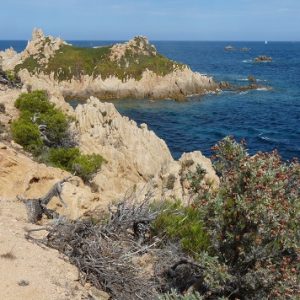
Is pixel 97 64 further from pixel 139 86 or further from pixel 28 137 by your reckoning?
pixel 28 137

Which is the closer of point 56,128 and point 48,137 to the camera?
point 48,137

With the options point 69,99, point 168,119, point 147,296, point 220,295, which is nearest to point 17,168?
point 147,296

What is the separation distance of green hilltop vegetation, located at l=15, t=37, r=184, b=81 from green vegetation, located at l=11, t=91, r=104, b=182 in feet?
195

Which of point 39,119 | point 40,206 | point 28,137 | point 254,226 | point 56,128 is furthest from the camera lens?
point 39,119

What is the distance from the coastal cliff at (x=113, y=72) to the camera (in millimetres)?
86438

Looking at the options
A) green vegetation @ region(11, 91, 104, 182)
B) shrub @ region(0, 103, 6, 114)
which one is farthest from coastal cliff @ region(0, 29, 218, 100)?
green vegetation @ region(11, 91, 104, 182)

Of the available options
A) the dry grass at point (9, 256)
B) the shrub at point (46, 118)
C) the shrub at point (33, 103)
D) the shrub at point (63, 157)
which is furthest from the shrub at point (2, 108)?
the dry grass at point (9, 256)

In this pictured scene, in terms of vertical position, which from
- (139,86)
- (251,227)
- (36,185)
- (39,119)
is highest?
(251,227)

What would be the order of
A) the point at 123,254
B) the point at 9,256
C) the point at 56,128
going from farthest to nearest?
the point at 56,128 → the point at 123,254 → the point at 9,256

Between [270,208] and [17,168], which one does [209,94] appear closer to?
[17,168]

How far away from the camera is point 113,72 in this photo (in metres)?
90.6

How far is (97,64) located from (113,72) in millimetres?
6542

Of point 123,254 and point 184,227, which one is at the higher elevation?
point 184,227

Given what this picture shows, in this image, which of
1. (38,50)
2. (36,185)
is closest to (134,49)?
(38,50)
